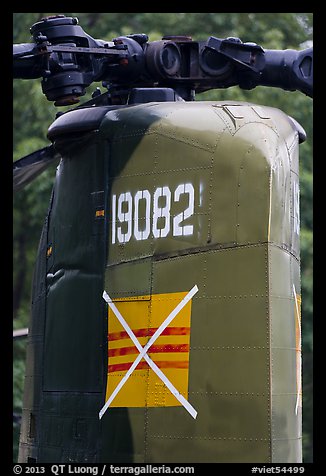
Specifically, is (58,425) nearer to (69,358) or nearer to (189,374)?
(69,358)

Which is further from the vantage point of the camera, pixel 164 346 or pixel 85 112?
pixel 85 112

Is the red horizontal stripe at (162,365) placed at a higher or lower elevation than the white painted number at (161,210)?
lower

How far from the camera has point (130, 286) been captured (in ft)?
23.6

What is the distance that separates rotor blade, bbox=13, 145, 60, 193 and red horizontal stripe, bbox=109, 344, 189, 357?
6.17ft

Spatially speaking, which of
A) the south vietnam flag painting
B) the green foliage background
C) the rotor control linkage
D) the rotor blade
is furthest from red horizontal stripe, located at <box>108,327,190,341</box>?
the green foliage background

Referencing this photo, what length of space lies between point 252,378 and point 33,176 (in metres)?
3.08

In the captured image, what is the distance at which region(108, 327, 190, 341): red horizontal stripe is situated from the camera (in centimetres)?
685

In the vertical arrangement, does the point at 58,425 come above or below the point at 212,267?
below

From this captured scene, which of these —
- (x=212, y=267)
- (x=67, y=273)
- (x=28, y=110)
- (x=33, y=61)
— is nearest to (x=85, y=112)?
(x=33, y=61)

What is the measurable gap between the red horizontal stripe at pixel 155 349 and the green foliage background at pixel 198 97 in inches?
405

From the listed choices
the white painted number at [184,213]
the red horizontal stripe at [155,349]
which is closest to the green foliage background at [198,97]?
the red horizontal stripe at [155,349]

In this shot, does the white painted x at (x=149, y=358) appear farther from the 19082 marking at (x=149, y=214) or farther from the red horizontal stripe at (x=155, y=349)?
the 19082 marking at (x=149, y=214)

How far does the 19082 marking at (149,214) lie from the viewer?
7.02 meters

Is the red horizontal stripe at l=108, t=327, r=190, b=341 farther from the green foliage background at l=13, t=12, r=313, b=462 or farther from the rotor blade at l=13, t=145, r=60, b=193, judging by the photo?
the green foliage background at l=13, t=12, r=313, b=462
